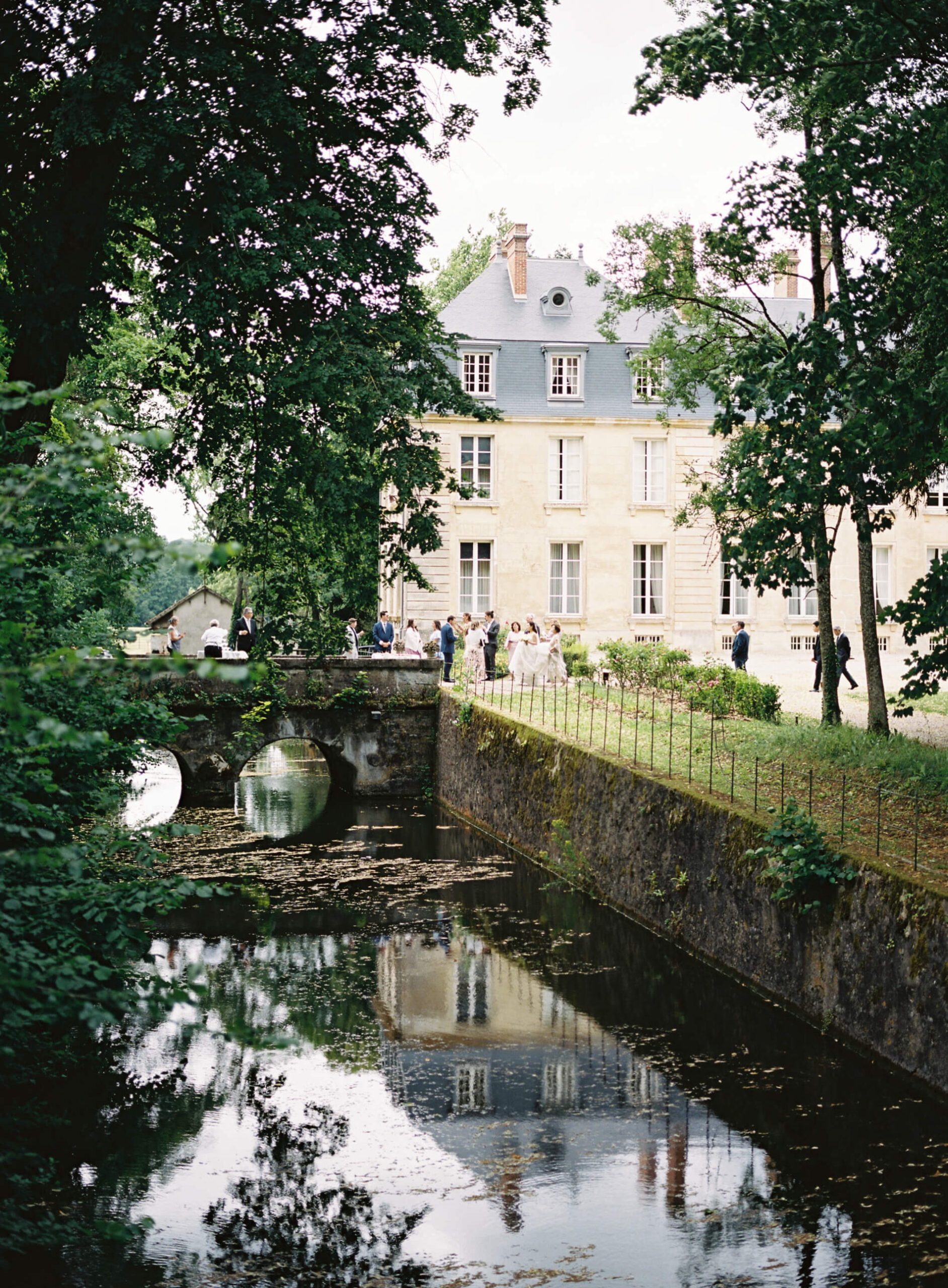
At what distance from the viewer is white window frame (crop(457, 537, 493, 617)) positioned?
37969 mm

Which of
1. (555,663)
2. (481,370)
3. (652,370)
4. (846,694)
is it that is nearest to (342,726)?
(555,663)

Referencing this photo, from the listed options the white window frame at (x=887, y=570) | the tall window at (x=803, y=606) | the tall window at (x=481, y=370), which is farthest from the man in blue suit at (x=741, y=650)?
the tall window at (x=481, y=370)

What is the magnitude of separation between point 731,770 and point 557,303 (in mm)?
26736

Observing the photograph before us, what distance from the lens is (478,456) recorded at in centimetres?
3819

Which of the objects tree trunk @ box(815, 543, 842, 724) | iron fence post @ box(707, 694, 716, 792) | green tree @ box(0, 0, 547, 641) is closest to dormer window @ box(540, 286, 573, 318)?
tree trunk @ box(815, 543, 842, 724)

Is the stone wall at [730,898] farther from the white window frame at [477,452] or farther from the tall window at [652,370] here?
the white window frame at [477,452]

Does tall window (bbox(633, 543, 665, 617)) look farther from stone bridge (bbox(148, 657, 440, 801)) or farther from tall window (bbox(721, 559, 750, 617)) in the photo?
stone bridge (bbox(148, 657, 440, 801))

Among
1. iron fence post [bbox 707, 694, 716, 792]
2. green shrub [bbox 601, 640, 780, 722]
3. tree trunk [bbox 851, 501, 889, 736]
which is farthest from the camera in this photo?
green shrub [bbox 601, 640, 780, 722]

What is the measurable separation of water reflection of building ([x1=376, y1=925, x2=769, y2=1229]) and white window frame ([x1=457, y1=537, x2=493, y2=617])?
23.6m

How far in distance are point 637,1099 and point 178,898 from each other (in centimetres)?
591

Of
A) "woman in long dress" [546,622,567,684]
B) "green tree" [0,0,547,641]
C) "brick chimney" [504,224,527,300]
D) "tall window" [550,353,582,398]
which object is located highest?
"brick chimney" [504,224,527,300]

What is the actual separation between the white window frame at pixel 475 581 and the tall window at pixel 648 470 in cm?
458

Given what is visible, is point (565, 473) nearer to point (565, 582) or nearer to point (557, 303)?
point (565, 582)

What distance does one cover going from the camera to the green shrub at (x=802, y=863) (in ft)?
38.0
